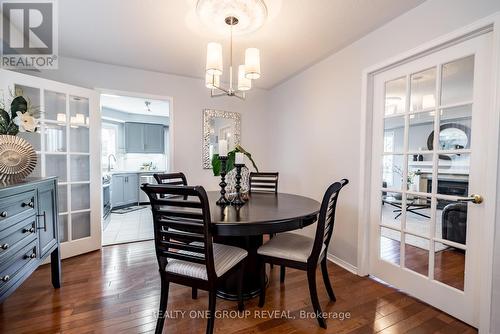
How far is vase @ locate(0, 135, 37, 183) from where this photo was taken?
154cm

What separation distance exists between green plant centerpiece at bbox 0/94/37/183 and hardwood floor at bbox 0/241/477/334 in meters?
1.00

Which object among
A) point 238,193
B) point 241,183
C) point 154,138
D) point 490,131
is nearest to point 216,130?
point 241,183

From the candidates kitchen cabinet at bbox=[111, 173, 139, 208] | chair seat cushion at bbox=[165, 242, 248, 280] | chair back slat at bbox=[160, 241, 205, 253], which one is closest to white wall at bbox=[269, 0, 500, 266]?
chair seat cushion at bbox=[165, 242, 248, 280]

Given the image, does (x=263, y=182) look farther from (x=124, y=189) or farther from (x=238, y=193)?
(x=124, y=189)

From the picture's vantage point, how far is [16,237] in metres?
1.42

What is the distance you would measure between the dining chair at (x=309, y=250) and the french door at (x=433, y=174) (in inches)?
28.1

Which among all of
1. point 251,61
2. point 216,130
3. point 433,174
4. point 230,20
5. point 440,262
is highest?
point 230,20

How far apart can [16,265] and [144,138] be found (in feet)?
16.5

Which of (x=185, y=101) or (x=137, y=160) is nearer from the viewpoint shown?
(x=185, y=101)

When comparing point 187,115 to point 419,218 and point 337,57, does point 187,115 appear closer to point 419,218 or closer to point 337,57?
point 337,57

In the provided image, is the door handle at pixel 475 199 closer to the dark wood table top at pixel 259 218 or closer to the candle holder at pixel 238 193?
the dark wood table top at pixel 259 218

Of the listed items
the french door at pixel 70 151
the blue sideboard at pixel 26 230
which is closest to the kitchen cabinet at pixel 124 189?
the french door at pixel 70 151

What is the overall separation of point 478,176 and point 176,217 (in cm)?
196

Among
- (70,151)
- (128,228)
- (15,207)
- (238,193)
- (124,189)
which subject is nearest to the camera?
(15,207)
